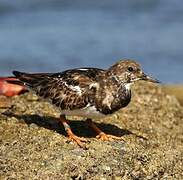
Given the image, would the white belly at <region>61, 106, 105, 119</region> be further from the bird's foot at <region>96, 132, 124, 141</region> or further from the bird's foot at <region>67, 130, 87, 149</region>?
the bird's foot at <region>96, 132, 124, 141</region>

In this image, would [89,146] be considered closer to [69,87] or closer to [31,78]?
[69,87]

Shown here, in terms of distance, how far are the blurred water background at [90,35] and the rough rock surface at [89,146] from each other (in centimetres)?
511

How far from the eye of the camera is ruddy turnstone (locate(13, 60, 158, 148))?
745cm

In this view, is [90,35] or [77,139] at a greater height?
[90,35]

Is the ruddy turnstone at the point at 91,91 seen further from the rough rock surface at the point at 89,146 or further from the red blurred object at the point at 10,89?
the red blurred object at the point at 10,89

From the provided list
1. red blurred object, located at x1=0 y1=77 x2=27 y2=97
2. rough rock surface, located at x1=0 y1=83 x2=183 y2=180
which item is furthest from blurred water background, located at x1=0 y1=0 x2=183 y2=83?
rough rock surface, located at x1=0 y1=83 x2=183 y2=180

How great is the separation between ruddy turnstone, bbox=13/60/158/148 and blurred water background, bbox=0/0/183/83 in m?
6.26

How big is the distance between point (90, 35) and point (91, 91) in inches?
357

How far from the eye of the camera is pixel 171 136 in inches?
344

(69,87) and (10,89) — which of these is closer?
(69,87)

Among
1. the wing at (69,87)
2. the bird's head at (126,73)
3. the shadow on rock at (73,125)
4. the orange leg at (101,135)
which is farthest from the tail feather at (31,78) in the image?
the bird's head at (126,73)

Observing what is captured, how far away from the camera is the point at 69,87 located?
7668 millimetres

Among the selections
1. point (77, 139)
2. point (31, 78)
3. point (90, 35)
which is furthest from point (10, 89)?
point (90, 35)

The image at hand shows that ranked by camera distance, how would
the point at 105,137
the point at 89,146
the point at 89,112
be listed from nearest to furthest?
the point at 89,112 → the point at 89,146 → the point at 105,137
